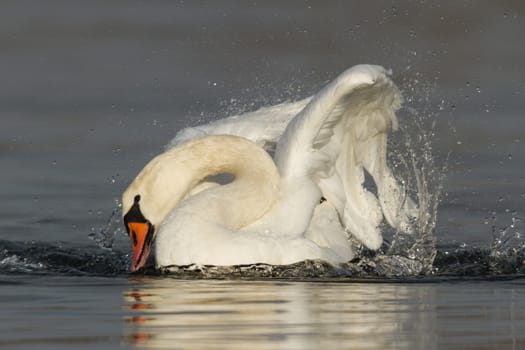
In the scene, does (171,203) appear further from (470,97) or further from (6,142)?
(470,97)

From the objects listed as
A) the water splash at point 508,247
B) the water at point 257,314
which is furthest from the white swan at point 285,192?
the water splash at point 508,247

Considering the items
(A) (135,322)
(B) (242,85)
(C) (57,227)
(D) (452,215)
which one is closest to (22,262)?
(C) (57,227)

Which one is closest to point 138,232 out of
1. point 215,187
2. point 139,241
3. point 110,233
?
point 139,241

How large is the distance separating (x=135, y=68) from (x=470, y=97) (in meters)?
3.86

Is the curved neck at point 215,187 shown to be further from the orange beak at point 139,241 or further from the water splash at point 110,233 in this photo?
the water splash at point 110,233

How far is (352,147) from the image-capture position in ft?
36.4

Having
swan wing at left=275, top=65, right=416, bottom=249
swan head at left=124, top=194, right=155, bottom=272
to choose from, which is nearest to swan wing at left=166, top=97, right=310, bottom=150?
swan wing at left=275, top=65, right=416, bottom=249

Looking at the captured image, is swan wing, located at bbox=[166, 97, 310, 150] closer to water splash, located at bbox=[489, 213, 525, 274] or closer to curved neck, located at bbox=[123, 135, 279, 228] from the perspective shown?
curved neck, located at bbox=[123, 135, 279, 228]

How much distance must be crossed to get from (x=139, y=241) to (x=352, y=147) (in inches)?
67.2

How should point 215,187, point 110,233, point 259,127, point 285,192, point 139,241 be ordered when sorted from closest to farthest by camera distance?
point 139,241
point 285,192
point 215,187
point 259,127
point 110,233

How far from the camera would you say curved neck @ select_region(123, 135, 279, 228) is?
10.2 meters

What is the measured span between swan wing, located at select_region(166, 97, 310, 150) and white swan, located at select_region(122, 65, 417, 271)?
0.25m

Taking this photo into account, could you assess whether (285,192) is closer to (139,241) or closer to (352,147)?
(352,147)

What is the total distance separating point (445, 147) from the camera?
52.7ft
